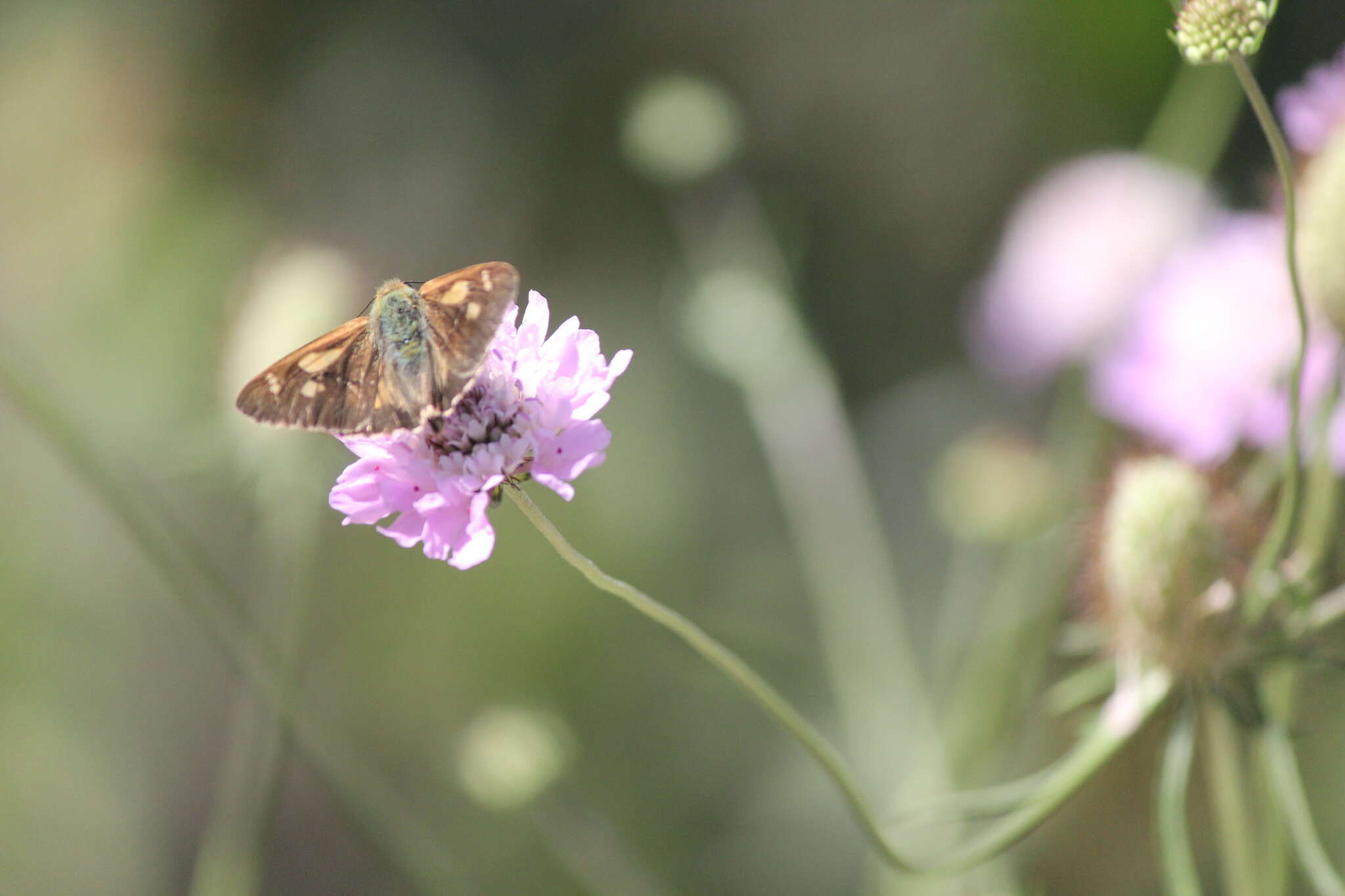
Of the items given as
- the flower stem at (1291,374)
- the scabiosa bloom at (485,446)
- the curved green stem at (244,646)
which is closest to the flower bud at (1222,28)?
the flower stem at (1291,374)

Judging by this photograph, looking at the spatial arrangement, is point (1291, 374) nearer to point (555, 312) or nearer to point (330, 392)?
point (330, 392)

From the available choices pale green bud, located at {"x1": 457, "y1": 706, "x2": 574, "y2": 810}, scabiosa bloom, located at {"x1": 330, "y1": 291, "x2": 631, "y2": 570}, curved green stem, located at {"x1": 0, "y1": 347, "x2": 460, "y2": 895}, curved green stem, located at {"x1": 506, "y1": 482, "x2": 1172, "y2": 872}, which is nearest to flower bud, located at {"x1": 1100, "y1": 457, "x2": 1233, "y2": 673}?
curved green stem, located at {"x1": 506, "y1": 482, "x2": 1172, "y2": 872}

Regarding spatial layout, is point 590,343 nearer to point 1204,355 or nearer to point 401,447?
point 401,447

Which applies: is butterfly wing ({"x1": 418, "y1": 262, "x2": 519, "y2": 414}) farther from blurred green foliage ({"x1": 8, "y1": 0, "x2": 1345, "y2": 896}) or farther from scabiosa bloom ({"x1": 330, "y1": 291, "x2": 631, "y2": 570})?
blurred green foliage ({"x1": 8, "y1": 0, "x2": 1345, "y2": 896})

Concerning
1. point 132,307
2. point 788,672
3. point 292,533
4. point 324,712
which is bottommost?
point 788,672

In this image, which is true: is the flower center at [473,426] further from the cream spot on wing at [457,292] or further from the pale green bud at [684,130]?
the pale green bud at [684,130]


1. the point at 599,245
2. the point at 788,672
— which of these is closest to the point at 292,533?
the point at 788,672
